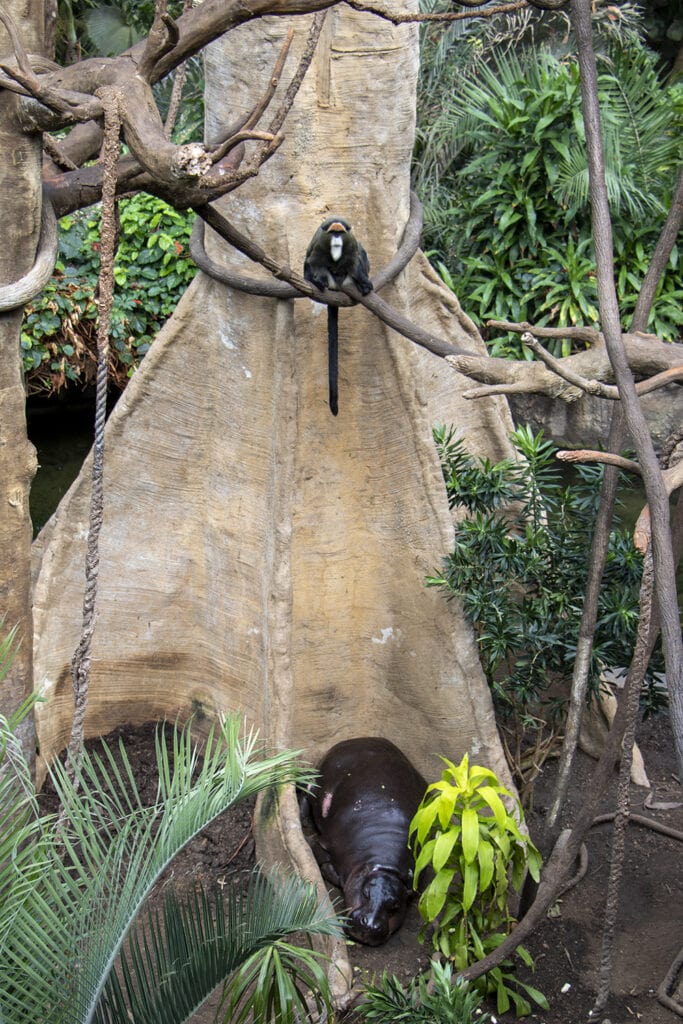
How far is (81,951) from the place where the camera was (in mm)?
2340

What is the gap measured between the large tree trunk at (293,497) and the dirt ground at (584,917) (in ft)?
1.10

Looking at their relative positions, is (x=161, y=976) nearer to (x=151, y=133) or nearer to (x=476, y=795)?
(x=476, y=795)

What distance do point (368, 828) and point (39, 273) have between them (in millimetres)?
2532

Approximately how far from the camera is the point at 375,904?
3.96 meters

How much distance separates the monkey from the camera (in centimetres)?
379

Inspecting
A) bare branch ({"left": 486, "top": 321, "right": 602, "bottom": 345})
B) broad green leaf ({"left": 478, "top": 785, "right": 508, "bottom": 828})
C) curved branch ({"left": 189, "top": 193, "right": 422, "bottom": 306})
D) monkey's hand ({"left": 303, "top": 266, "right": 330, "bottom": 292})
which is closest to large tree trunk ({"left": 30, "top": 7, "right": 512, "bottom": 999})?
curved branch ({"left": 189, "top": 193, "right": 422, "bottom": 306})

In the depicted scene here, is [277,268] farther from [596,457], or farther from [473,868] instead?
[473,868]

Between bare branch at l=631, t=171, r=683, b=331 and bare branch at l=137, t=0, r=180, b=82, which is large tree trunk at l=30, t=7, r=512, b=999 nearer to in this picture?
bare branch at l=631, t=171, r=683, b=331

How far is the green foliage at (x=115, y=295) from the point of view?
24.6 feet

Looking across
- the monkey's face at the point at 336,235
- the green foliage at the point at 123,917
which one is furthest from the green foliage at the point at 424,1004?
the monkey's face at the point at 336,235

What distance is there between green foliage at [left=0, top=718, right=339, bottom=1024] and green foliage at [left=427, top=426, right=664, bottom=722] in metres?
1.43

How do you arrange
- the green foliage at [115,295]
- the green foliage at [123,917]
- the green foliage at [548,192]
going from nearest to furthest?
1. the green foliage at [123,917]
2. the green foliage at [115,295]
3. the green foliage at [548,192]

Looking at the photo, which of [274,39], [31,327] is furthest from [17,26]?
[31,327]

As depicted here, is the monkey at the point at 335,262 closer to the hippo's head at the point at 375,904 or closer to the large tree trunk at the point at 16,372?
the large tree trunk at the point at 16,372
